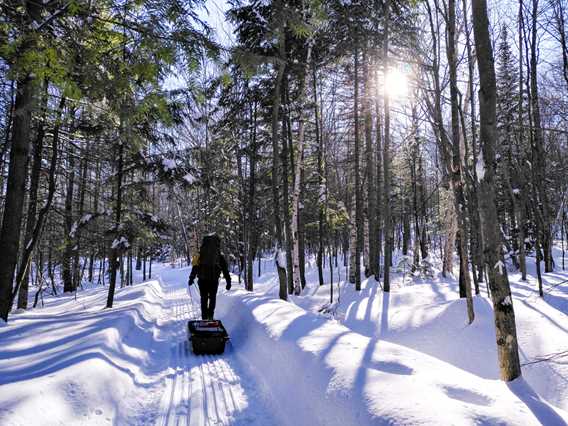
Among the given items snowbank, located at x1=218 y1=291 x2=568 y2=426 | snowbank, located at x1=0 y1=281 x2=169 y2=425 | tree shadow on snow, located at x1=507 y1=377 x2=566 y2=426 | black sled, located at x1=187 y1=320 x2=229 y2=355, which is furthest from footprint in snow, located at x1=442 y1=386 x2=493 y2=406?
black sled, located at x1=187 y1=320 x2=229 y2=355

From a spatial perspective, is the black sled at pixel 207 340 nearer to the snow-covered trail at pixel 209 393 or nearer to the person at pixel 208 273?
the snow-covered trail at pixel 209 393

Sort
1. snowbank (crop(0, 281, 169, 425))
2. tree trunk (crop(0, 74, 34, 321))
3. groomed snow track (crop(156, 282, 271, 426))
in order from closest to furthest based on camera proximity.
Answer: snowbank (crop(0, 281, 169, 425)) → groomed snow track (crop(156, 282, 271, 426)) → tree trunk (crop(0, 74, 34, 321))

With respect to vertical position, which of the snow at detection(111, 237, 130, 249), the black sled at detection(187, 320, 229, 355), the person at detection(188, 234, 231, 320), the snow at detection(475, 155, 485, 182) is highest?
the snow at detection(475, 155, 485, 182)

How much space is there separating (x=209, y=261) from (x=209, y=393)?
12.7 ft

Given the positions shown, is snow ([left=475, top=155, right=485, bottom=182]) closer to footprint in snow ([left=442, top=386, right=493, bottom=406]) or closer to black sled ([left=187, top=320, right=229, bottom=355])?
footprint in snow ([left=442, top=386, right=493, bottom=406])

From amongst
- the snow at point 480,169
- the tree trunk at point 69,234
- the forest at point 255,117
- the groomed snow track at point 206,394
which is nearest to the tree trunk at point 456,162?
the forest at point 255,117

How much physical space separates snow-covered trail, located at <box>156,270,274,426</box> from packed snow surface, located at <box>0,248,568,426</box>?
2cm

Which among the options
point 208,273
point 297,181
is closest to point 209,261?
point 208,273

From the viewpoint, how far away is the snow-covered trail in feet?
12.1

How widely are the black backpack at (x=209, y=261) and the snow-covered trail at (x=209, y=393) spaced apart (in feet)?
6.27

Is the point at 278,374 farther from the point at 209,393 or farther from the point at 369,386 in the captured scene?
the point at 369,386

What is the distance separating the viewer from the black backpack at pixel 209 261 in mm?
7922

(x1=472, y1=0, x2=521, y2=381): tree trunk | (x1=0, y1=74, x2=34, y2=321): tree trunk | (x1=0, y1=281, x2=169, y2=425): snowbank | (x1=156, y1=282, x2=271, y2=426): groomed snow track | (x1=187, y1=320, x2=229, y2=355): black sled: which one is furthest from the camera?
(x1=0, y1=74, x2=34, y2=321): tree trunk

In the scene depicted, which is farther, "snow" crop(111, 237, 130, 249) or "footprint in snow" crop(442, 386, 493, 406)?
"snow" crop(111, 237, 130, 249)
